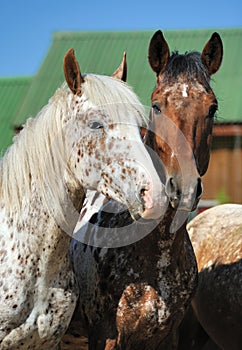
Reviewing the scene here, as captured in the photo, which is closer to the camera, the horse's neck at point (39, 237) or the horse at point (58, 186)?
the horse at point (58, 186)

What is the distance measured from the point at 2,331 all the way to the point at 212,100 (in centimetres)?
158

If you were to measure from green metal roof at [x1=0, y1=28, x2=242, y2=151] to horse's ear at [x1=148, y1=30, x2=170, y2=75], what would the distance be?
9124mm

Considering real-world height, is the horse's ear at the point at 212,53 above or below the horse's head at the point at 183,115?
above

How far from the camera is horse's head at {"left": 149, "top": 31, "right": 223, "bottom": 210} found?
129 inches

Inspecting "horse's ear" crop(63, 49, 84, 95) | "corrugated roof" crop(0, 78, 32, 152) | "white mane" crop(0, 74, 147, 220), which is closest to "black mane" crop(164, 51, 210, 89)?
"white mane" crop(0, 74, 147, 220)

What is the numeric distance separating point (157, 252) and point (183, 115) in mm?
750

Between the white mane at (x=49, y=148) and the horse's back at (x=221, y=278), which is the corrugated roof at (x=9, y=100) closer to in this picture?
the horse's back at (x=221, y=278)

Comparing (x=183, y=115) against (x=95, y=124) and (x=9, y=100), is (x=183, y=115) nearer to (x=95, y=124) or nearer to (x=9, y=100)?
(x=95, y=124)

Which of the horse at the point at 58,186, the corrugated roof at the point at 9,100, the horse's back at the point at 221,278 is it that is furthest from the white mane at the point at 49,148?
the corrugated roof at the point at 9,100

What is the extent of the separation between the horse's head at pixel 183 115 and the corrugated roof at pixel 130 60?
9.14 meters

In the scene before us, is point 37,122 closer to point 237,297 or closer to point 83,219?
point 83,219

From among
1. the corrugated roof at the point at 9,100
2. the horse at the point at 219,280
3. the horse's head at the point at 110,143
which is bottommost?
the horse at the point at 219,280

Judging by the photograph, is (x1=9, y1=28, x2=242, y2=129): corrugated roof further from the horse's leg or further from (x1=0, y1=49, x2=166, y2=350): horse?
(x1=0, y1=49, x2=166, y2=350): horse

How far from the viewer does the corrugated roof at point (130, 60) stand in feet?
44.5
